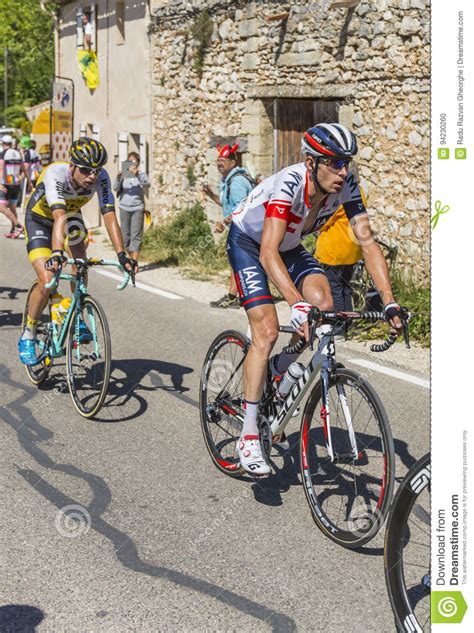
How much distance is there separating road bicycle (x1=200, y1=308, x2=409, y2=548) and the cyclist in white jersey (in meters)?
0.12

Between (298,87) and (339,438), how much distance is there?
1094 cm

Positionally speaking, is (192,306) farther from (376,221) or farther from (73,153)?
(73,153)

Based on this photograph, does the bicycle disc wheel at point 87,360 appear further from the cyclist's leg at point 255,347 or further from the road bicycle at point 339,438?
the road bicycle at point 339,438

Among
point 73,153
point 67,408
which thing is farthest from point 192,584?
point 73,153

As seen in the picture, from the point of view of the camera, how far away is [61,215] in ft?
22.7

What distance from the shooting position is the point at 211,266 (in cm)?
1534

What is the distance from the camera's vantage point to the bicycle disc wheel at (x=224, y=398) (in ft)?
18.8

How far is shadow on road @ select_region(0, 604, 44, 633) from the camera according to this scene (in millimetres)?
3891

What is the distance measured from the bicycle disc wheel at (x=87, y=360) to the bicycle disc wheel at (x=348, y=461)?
2337 mm

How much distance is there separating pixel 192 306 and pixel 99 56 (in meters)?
13.1

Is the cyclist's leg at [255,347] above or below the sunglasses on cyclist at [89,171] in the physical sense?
below

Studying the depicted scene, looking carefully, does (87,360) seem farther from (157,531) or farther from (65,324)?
(157,531)

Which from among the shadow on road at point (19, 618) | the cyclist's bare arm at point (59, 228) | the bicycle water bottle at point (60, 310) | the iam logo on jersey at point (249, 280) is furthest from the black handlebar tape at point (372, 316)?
the bicycle water bottle at point (60, 310)

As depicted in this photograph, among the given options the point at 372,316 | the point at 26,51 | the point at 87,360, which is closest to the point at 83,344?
the point at 87,360
